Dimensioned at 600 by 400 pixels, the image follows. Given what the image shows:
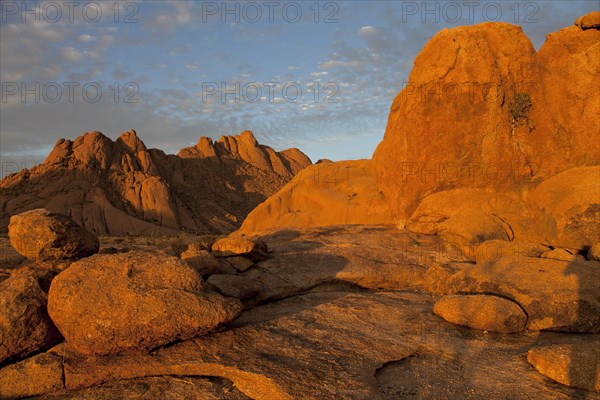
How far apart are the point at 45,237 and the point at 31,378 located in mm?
2666

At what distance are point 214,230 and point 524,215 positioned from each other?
45007mm

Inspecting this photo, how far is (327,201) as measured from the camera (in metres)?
23.0

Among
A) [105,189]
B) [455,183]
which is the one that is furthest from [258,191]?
[455,183]

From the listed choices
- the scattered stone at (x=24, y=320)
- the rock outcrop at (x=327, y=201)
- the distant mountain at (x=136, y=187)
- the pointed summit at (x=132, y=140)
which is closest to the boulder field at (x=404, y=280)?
the scattered stone at (x=24, y=320)

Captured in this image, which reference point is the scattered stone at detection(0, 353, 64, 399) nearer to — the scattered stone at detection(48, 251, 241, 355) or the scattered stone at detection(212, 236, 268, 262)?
the scattered stone at detection(48, 251, 241, 355)

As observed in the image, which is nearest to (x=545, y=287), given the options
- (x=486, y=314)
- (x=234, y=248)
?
(x=486, y=314)

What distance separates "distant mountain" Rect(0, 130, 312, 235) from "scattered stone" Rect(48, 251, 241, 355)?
42.6 meters

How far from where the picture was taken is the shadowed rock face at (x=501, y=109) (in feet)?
53.7

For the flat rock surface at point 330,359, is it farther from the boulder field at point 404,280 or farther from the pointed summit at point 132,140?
the pointed summit at point 132,140

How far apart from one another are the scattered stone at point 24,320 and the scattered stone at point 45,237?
1153 mm

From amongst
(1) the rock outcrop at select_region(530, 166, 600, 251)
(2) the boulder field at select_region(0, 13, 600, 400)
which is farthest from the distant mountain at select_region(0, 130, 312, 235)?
(1) the rock outcrop at select_region(530, 166, 600, 251)

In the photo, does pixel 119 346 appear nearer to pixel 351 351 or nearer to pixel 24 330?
pixel 24 330

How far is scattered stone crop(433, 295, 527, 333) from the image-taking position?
7.73m

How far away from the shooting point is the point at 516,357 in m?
6.57
